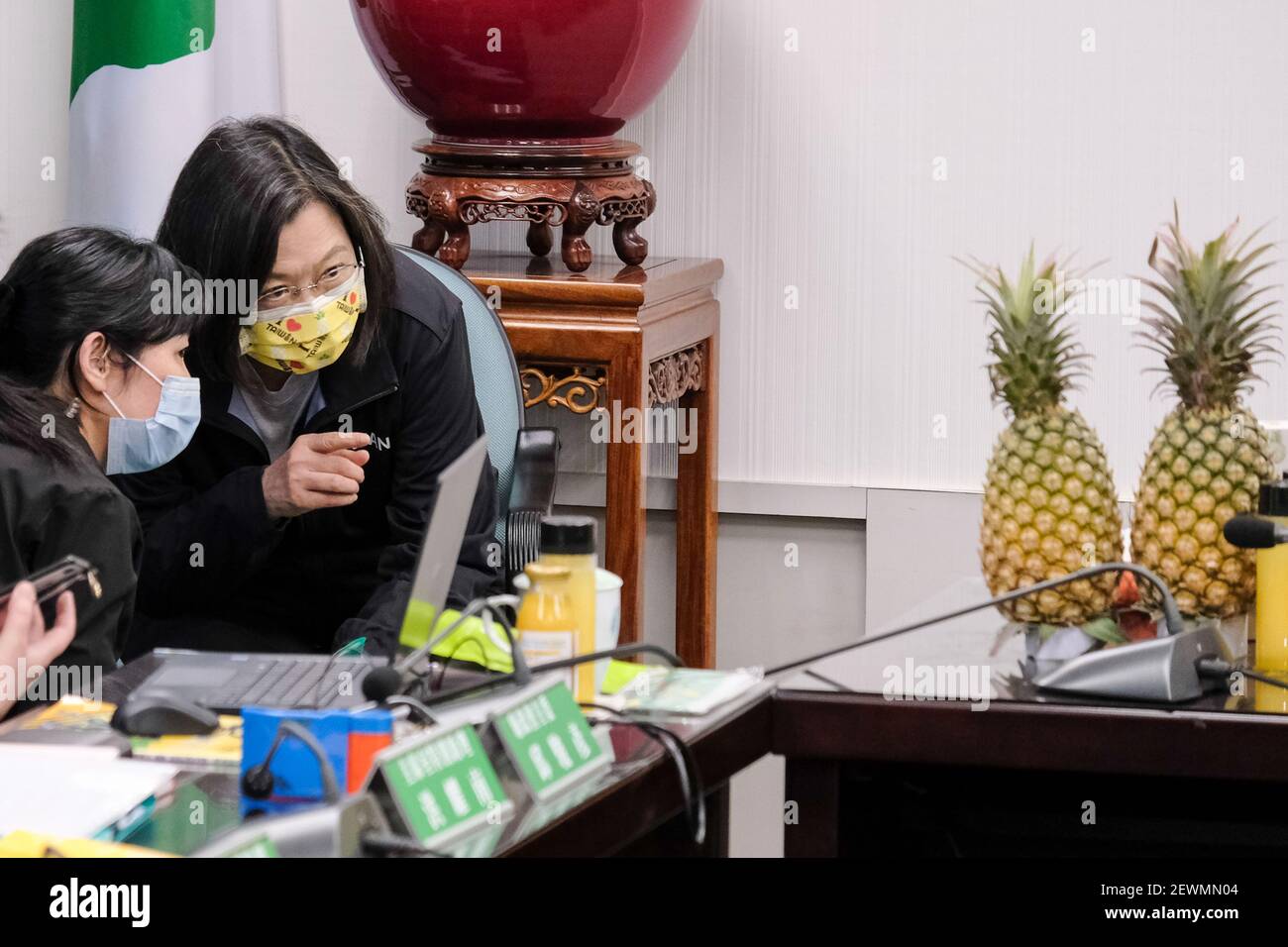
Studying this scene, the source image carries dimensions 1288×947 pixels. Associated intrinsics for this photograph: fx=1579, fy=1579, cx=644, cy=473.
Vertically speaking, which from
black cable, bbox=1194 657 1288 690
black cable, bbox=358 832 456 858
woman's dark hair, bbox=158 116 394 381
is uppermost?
woman's dark hair, bbox=158 116 394 381

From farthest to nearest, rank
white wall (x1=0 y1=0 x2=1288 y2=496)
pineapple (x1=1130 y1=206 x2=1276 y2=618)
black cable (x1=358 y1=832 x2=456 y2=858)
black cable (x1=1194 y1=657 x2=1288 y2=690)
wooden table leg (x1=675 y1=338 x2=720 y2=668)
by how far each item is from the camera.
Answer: wooden table leg (x1=675 y1=338 x2=720 y2=668) → white wall (x1=0 y1=0 x2=1288 y2=496) → pineapple (x1=1130 y1=206 x2=1276 y2=618) → black cable (x1=1194 y1=657 x2=1288 y2=690) → black cable (x1=358 y1=832 x2=456 y2=858)

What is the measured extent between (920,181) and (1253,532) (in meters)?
1.25

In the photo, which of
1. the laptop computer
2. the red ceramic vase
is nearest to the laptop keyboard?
the laptop computer

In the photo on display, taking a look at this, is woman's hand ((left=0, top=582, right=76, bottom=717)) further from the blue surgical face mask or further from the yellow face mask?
the yellow face mask

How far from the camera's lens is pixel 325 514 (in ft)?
6.43

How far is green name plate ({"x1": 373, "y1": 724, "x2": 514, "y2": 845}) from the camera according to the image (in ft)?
2.92

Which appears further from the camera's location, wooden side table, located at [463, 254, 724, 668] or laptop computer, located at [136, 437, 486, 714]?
wooden side table, located at [463, 254, 724, 668]

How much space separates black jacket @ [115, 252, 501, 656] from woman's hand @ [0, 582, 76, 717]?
1.87ft

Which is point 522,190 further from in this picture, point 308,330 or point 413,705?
point 413,705

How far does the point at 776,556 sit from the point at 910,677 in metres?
1.30

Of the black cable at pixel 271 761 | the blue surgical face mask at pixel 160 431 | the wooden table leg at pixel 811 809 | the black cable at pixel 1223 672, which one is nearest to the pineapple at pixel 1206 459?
the black cable at pixel 1223 672

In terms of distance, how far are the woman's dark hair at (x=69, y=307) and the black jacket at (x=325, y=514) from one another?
9.1 inches

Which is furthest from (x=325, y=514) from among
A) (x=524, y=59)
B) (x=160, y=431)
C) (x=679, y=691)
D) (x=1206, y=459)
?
(x=1206, y=459)

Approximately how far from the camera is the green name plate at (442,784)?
2.92 feet
